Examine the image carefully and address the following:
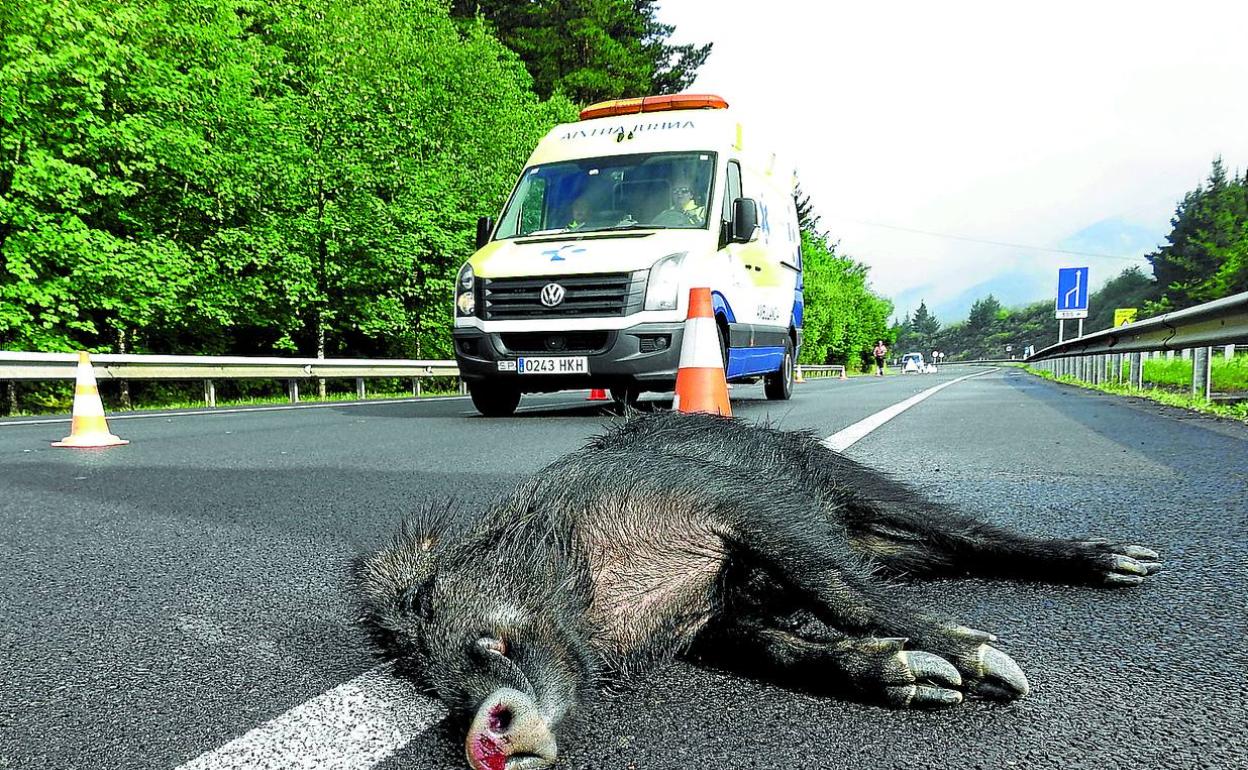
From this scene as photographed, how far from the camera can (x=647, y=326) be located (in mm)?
7789

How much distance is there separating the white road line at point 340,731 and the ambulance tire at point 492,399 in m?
7.27

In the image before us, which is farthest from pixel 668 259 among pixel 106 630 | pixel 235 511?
pixel 106 630

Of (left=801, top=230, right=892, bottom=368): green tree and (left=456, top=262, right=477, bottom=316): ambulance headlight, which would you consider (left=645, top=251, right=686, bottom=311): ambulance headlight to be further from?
(left=801, top=230, right=892, bottom=368): green tree

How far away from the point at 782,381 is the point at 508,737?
10.7m

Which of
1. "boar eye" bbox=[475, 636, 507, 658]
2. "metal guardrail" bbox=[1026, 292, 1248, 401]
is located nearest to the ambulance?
"metal guardrail" bbox=[1026, 292, 1248, 401]

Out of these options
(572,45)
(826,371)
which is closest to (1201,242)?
(826,371)

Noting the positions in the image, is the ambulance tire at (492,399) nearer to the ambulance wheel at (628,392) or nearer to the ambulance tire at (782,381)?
the ambulance wheel at (628,392)

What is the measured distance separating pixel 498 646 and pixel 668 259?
6.63m

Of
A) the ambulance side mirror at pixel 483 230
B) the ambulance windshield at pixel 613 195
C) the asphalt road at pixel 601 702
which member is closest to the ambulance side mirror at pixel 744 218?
the ambulance windshield at pixel 613 195

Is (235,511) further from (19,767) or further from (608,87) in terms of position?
(608,87)

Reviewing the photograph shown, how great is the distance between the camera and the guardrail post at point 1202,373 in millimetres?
8953

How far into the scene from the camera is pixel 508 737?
1221mm

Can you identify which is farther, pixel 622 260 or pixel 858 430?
pixel 622 260

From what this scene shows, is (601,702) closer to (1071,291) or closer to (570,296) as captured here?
(570,296)
